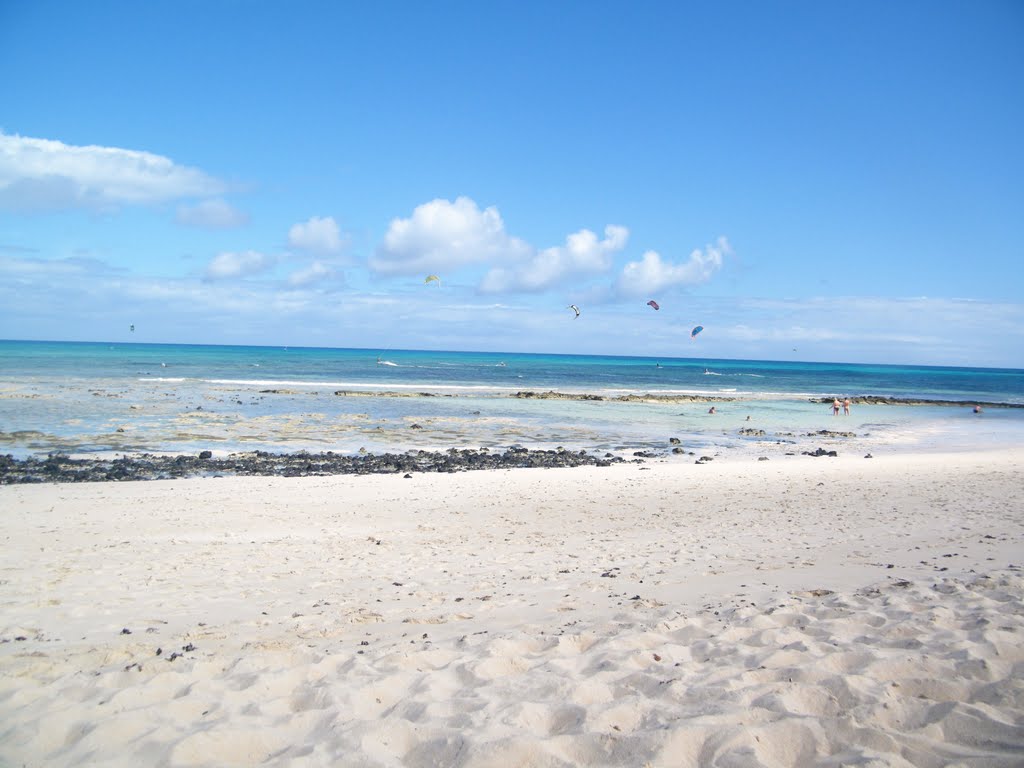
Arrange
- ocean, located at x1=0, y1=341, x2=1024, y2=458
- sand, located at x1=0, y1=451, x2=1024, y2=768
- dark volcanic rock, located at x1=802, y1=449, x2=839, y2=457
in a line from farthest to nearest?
ocean, located at x1=0, y1=341, x2=1024, y2=458
dark volcanic rock, located at x1=802, y1=449, x2=839, y2=457
sand, located at x1=0, y1=451, x2=1024, y2=768

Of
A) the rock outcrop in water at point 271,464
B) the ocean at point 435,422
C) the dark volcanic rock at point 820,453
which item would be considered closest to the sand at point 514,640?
the rock outcrop in water at point 271,464

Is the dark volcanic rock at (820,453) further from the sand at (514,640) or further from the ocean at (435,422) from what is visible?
the sand at (514,640)

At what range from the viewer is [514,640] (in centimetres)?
493

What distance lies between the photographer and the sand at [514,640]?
351cm

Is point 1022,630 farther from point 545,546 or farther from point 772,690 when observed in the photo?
point 545,546

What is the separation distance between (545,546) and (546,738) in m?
5.29

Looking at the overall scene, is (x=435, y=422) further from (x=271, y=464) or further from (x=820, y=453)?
(x=820, y=453)

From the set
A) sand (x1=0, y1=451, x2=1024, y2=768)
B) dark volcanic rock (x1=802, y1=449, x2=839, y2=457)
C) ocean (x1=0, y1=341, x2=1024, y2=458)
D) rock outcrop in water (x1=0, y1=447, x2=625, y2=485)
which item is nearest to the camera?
sand (x1=0, y1=451, x2=1024, y2=768)

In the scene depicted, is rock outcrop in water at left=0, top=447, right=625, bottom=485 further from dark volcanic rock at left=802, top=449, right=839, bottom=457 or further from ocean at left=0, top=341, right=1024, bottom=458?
dark volcanic rock at left=802, top=449, right=839, bottom=457

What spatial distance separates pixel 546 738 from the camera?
11.6 ft

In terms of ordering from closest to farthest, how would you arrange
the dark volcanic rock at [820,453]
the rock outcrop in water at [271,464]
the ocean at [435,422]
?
1. the rock outcrop in water at [271,464]
2. the dark volcanic rock at [820,453]
3. the ocean at [435,422]

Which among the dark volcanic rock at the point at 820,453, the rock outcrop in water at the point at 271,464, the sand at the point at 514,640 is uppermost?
the sand at the point at 514,640

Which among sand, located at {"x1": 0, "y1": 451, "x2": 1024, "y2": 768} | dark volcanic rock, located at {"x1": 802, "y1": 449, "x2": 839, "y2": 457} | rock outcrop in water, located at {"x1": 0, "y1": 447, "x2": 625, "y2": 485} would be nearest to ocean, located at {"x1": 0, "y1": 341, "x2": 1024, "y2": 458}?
dark volcanic rock, located at {"x1": 802, "y1": 449, "x2": 839, "y2": 457}

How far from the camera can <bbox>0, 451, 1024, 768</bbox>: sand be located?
3.51 meters
